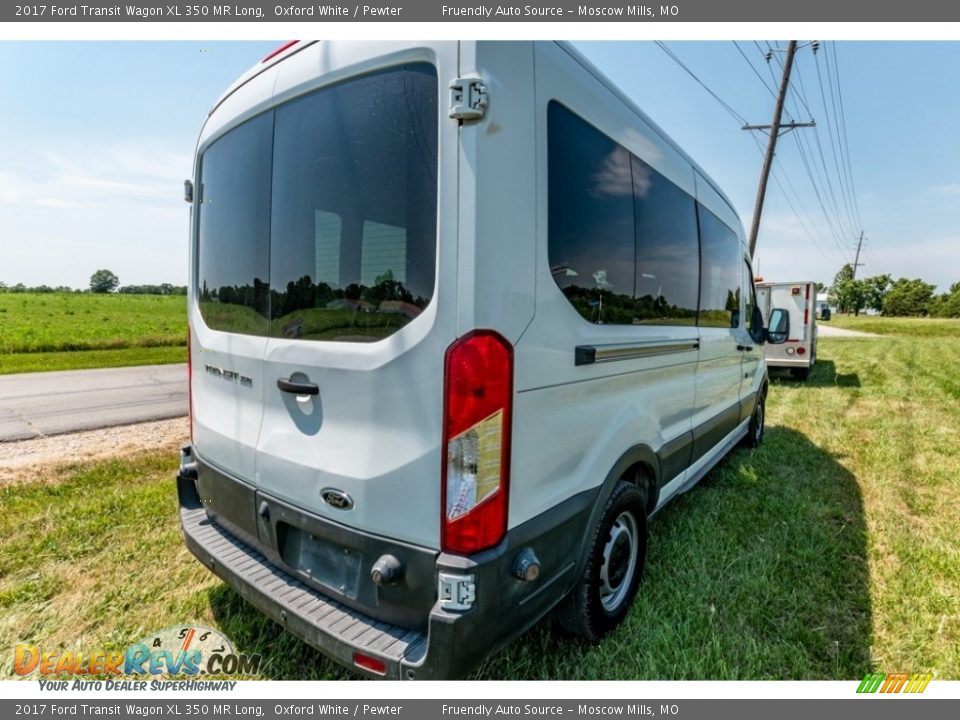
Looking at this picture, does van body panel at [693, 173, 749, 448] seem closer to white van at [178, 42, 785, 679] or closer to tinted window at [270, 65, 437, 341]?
white van at [178, 42, 785, 679]

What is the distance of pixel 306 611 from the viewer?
72.0 inches

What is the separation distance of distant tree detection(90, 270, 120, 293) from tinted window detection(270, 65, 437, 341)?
60.5 meters

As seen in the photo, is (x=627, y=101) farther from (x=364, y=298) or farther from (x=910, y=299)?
(x=910, y=299)

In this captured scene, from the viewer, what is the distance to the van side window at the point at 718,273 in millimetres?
3469

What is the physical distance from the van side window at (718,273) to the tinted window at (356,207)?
246cm

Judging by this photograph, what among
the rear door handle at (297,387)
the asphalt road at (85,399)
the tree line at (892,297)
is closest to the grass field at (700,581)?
the rear door handle at (297,387)

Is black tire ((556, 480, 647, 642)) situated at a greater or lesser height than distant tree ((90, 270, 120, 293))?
lesser

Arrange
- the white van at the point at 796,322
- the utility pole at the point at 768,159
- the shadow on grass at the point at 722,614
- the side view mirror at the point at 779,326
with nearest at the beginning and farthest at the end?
the shadow on grass at the point at 722,614, the side view mirror at the point at 779,326, the white van at the point at 796,322, the utility pole at the point at 768,159

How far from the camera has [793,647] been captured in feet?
7.62

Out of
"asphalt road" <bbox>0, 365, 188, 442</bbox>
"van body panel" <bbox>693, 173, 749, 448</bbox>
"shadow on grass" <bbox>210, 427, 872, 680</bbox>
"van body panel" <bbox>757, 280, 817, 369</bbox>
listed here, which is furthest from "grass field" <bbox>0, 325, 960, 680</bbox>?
"van body panel" <bbox>757, 280, 817, 369</bbox>

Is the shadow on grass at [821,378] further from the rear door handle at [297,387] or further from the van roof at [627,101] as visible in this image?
the rear door handle at [297,387]

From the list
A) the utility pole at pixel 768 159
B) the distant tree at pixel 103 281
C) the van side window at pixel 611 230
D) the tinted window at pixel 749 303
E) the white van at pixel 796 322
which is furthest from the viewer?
the distant tree at pixel 103 281

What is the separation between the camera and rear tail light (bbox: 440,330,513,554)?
154cm
